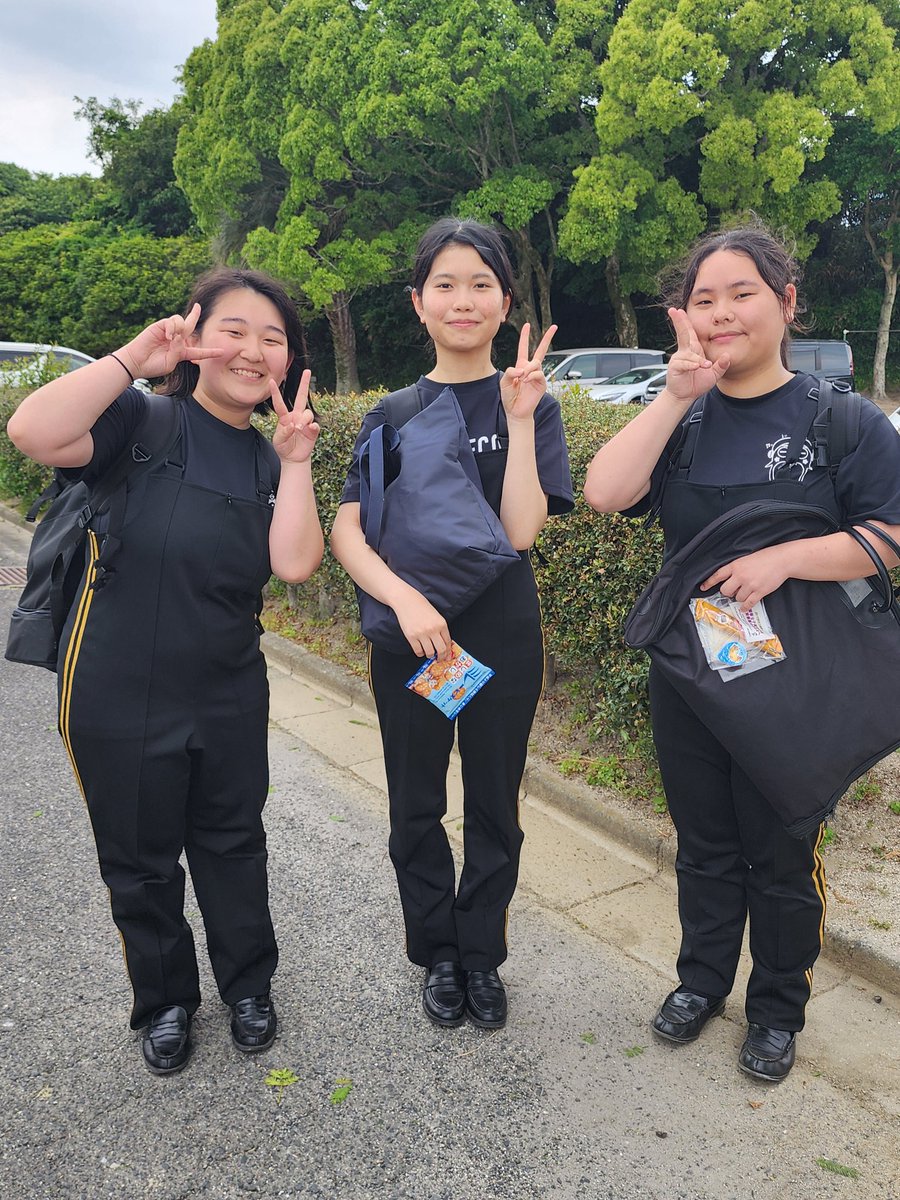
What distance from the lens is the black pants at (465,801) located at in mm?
2279

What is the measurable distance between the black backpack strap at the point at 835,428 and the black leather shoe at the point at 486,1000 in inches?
63.6

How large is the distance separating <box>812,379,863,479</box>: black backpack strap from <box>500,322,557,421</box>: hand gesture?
0.63m

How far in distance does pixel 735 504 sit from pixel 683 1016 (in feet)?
4.46

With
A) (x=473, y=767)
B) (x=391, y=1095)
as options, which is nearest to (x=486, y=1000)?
(x=391, y=1095)

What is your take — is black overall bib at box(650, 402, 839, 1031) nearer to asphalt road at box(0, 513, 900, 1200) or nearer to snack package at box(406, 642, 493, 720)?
asphalt road at box(0, 513, 900, 1200)

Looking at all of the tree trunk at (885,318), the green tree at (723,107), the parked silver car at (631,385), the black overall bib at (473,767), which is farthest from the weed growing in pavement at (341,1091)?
the tree trunk at (885,318)

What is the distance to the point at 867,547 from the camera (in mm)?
1937

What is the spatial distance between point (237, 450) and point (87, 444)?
39cm

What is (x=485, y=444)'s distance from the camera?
2.22 metres

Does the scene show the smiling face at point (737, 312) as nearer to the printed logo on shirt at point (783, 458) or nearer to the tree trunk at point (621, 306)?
the printed logo on shirt at point (783, 458)

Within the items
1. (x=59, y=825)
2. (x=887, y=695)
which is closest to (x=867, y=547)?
(x=887, y=695)

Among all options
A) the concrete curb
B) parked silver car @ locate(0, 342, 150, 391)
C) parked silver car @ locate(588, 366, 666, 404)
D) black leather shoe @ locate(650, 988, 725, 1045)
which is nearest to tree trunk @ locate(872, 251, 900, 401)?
parked silver car @ locate(588, 366, 666, 404)

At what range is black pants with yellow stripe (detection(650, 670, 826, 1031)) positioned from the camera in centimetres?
215

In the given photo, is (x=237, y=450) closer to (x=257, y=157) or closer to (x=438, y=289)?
(x=438, y=289)
